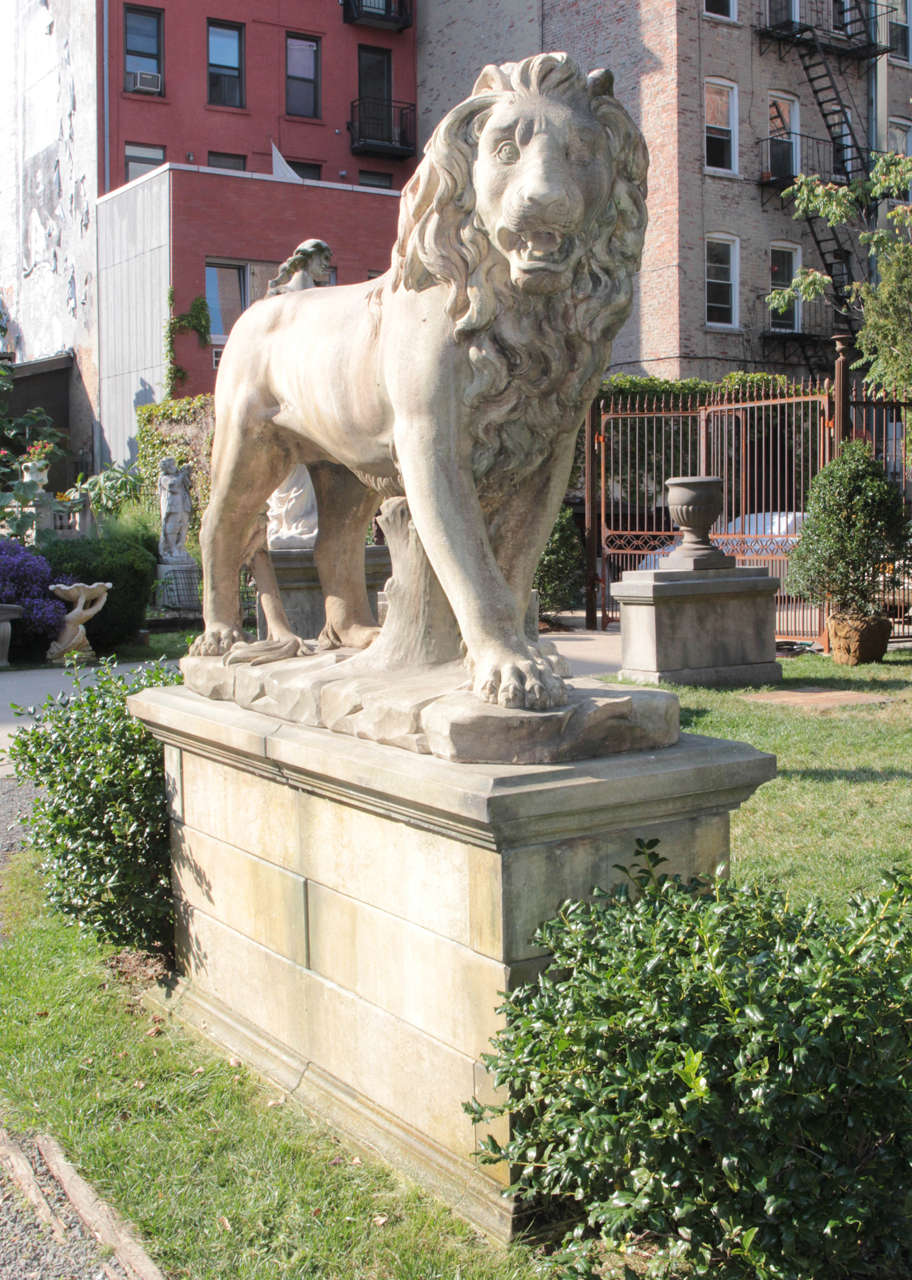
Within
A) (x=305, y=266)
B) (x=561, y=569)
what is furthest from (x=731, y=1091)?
(x=561, y=569)

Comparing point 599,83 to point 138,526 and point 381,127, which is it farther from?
point 381,127

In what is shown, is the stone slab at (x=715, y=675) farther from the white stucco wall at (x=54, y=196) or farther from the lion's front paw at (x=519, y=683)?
the white stucco wall at (x=54, y=196)

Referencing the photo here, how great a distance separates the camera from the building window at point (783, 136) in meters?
24.6

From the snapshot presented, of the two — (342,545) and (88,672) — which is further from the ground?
(342,545)

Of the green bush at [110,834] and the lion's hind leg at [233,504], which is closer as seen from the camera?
the lion's hind leg at [233,504]

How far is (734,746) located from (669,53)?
22.6 meters

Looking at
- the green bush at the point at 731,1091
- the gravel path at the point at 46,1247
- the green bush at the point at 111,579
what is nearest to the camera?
the green bush at the point at 731,1091

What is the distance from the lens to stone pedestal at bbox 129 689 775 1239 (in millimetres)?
2727

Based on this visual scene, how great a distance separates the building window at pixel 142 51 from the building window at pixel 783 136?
12.3m

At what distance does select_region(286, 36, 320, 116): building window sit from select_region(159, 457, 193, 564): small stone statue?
39.0 ft

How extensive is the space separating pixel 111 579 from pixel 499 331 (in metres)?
12.4

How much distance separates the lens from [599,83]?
2.89 metres

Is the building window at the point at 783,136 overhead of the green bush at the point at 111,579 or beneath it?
overhead

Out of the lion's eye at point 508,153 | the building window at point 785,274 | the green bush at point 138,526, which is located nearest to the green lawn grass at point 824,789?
the lion's eye at point 508,153
